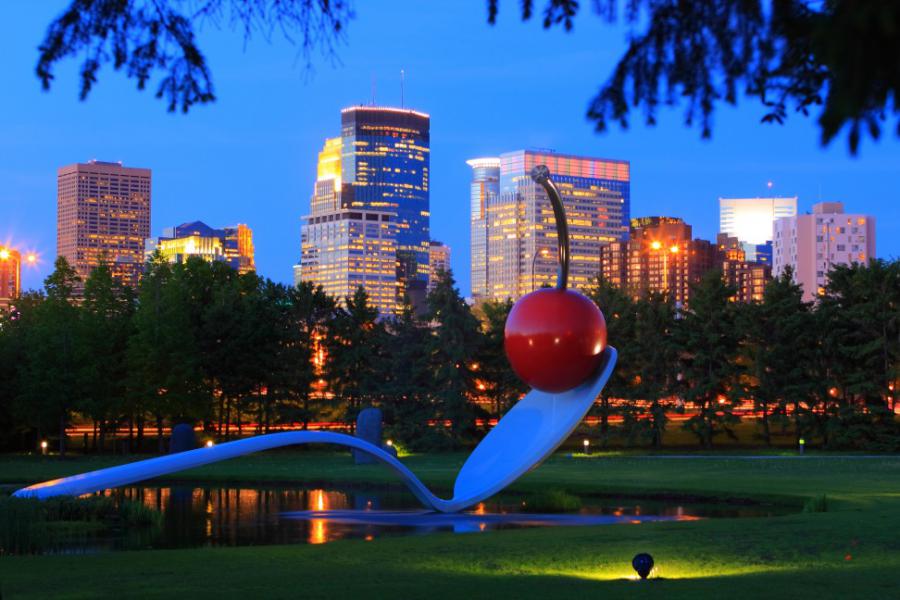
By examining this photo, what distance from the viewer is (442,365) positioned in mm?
49125

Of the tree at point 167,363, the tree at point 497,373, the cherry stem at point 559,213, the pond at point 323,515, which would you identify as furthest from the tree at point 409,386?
the cherry stem at point 559,213

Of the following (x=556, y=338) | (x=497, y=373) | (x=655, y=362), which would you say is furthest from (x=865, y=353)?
(x=556, y=338)

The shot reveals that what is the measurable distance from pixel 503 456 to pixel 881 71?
18757mm

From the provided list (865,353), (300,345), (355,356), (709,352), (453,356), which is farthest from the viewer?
(300,345)

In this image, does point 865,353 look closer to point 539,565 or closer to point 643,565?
point 539,565

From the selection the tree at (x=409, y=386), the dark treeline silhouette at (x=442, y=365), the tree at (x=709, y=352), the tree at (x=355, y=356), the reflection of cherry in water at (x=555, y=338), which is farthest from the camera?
the tree at (x=355, y=356)

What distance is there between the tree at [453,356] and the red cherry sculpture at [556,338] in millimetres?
24730

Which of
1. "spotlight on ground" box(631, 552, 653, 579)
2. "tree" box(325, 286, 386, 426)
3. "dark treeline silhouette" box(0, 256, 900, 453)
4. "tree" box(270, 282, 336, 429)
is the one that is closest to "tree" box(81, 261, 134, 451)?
"dark treeline silhouette" box(0, 256, 900, 453)

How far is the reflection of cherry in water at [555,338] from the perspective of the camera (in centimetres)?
2292

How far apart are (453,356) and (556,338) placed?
2555 centimetres

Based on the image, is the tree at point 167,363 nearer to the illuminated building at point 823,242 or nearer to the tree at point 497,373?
the tree at point 497,373

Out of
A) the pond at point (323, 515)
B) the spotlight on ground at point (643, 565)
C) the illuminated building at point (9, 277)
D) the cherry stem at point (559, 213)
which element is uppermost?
the illuminated building at point (9, 277)

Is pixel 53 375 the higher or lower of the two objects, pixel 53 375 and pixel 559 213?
the lower

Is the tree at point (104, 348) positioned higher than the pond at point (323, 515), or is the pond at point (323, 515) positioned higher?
the tree at point (104, 348)
